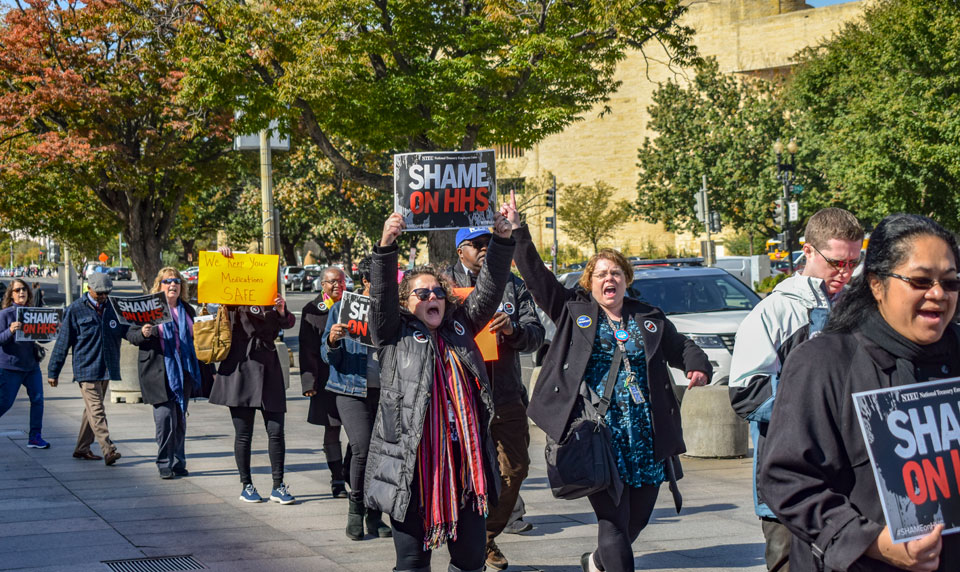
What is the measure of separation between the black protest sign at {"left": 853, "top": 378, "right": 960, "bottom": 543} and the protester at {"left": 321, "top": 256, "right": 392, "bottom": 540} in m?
4.53

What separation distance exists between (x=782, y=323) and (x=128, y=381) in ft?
38.5

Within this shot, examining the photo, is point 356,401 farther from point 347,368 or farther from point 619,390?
point 619,390

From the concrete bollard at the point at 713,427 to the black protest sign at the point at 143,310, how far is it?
4.79m

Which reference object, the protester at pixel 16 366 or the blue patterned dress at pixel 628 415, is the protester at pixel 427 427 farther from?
the protester at pixel 16 366

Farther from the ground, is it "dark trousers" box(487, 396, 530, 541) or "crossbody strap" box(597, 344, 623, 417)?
"crossbody strap" box(597, 344, 623, 417)

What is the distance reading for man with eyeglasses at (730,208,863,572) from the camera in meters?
4.21

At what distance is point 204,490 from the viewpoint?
8383mm

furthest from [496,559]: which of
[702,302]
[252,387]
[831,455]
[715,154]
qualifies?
[715,154]

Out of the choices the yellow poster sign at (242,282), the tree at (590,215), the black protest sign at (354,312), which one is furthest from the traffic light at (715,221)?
the black protest sign at (354,312)

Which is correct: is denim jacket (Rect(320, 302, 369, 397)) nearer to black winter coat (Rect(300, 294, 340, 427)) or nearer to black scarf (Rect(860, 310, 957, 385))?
black winter coat (Rect(300, 294, 340, 427))

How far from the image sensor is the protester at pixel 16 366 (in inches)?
412

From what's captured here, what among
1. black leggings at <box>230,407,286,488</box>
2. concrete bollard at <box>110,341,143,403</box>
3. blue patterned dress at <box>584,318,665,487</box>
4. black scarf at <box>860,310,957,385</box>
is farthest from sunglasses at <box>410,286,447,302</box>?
concrete bollard at <box>110,341,143,403</box>

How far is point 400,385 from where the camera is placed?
4539 millimetres

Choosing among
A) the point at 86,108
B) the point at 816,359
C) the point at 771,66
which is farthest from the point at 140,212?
the point at 771,66
